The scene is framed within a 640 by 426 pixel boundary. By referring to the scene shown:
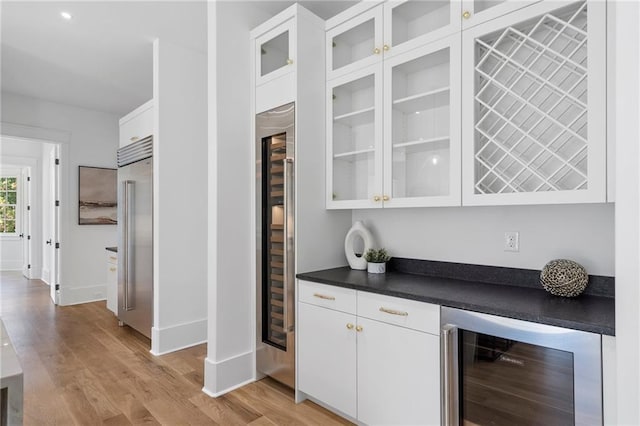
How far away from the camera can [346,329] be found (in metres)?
2.11

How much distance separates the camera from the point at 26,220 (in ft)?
26.2

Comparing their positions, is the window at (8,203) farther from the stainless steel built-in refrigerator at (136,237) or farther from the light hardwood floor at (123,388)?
the stainless steel built-in refrigerator at (136,237)

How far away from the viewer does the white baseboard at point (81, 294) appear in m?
5.08

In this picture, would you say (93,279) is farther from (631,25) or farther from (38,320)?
(631,25)

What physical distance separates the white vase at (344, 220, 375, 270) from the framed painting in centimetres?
449

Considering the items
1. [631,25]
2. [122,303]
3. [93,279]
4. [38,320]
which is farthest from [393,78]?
[93,279]

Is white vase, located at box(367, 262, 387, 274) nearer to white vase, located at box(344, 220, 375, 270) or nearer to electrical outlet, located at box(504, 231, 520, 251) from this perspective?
white vase, located at box(344, 220, 375, 270)

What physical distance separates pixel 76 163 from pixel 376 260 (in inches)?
193

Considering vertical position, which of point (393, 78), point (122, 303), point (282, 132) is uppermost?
point (393, 78)

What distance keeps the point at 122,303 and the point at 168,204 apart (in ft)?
4.65

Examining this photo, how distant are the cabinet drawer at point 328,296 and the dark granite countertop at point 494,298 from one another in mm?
43

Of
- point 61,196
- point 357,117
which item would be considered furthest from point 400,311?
point 61,196

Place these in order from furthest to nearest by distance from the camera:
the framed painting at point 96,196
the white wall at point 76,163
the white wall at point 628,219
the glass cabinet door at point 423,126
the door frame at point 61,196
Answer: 1. the framed painting at point 96,196
2. the door frame at point 61,196
3. the white wall at point 76,163
4. the glass cabinet door at point 423,126
5. the white wall at point 628,219

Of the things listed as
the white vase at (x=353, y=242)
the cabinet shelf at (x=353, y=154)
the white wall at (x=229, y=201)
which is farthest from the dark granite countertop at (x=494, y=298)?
the cabinet shelf at (x=353, y=154)
